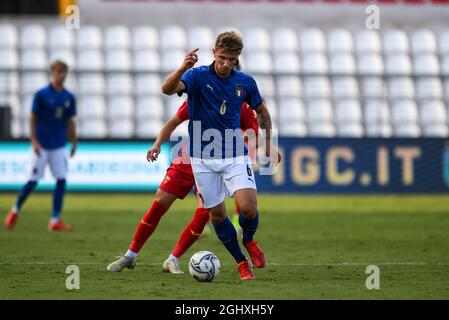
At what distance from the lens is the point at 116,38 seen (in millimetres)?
24422

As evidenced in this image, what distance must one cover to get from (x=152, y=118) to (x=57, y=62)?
9.02 metres

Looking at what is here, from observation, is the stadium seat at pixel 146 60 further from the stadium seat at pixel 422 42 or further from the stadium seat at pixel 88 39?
the stadium seat at pixel 422 42

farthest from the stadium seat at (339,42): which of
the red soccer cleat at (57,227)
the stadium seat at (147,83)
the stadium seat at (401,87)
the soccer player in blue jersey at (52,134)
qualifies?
the red soccer cleat at (57,227)

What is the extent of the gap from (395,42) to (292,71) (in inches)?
109

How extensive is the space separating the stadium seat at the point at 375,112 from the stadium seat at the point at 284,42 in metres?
2.37

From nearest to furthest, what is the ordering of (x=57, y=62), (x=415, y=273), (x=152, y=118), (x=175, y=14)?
(x=415, y=273) → (x=57, y=62) → (x=152, y=118) → (x=175, y=14)

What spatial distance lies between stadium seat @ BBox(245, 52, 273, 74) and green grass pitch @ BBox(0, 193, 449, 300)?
441cm

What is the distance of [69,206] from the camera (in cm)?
1900

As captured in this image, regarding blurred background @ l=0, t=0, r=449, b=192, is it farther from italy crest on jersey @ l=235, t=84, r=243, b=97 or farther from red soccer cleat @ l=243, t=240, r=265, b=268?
italy crest on jersey @ l=235, t=84, r=243, b=97

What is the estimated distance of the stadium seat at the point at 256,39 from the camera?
24448 mm

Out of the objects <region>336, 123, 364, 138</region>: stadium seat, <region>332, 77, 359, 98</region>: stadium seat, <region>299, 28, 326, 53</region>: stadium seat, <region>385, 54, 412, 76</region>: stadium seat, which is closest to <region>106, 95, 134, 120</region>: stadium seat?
<region>299, 28, 326, 53</region>: stadium seat

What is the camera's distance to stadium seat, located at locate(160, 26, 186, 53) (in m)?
24.4

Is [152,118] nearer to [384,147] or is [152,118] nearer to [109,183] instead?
[109,183]
